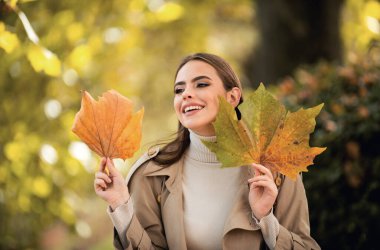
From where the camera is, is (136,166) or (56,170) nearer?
(136,166)

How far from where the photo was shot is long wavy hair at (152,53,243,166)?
2.34 metres

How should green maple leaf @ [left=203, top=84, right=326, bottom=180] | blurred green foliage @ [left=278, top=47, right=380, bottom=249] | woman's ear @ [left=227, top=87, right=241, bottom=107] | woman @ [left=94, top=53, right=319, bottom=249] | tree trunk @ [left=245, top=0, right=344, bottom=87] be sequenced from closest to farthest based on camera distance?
green maple leaf @ [left=203, top=84, right=326, bottom=180] → woman @ [left=94, top=53, right=319, bottom=249] → woman's ear @ [left=227, top=87, right=241, bottom=107] → blurred green foliage @ [left=278, top=47, right=380, bottom=249] → tree trunk @ [left=245, top=0, right=344, bottom=87]

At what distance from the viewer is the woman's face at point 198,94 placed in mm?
2252

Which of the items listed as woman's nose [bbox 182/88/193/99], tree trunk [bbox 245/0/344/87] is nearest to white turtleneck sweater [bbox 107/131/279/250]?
woman's nose [bbox 182/88/193/99]

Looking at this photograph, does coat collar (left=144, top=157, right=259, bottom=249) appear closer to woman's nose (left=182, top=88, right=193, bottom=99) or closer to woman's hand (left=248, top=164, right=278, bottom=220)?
woman's hand (left=248, top=164, right=278, bottom=220)

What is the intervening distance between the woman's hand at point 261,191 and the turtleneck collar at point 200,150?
13.5 inches

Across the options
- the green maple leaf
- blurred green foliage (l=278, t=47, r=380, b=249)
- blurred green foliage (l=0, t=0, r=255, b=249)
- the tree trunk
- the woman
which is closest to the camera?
the green maple leaf

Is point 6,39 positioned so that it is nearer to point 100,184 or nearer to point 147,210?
point 100,184

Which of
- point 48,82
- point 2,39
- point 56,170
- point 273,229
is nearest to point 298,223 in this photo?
point 273,229

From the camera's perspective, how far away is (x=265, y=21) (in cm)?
630

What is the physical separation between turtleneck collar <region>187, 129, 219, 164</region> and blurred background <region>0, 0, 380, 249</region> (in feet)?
1.05

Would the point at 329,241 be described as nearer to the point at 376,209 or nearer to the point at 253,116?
the point at 376,209

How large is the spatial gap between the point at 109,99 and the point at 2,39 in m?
0.71

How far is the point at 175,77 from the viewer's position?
2.41 m
